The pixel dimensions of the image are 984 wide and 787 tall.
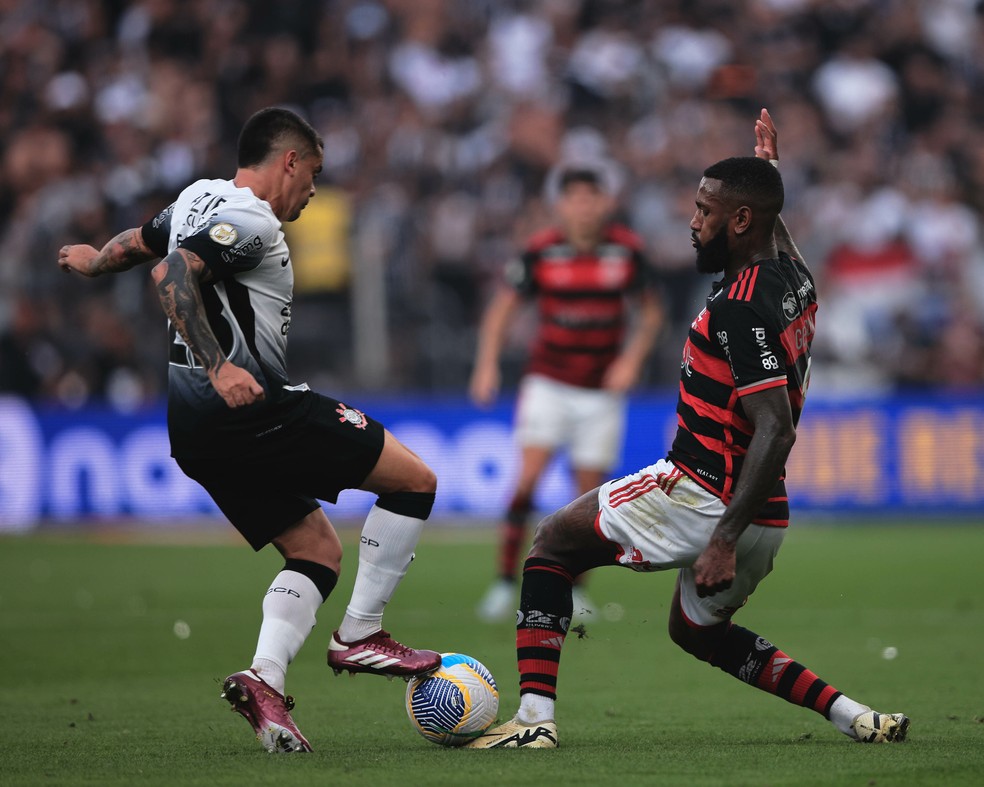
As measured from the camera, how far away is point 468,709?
5.48 m

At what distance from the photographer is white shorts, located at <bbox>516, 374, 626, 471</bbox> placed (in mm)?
10906

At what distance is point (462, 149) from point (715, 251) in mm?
14131

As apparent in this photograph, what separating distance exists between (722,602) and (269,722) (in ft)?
5.42

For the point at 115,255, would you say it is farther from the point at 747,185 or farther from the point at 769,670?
the point at 769,670

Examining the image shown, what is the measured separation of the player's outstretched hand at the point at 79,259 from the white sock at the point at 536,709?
7.70 ft

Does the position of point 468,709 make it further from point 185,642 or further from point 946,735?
point 185,642

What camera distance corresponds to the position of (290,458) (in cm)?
544

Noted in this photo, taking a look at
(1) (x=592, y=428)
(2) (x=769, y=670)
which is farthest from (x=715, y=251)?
(1) (x=592, y=428)

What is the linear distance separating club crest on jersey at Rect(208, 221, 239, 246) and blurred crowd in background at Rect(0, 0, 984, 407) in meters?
11.4

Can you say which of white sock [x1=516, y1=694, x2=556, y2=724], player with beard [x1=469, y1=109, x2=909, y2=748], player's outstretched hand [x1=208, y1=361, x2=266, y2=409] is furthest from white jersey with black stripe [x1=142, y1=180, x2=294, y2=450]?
white sock [x1=516, y1=694, x2=556, y2=724]

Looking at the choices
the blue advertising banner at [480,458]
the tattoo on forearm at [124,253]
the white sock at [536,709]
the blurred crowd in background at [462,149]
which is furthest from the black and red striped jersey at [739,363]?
the blurred crowd in background at [462,149]

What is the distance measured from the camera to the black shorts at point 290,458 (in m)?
5.41

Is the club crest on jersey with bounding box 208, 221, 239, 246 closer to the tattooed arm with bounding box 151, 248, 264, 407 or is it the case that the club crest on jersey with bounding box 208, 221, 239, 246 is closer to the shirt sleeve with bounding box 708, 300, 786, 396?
the tattooed arm with bounding box 151, 248, 264, 407

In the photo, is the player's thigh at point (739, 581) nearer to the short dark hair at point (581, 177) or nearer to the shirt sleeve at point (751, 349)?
the shirt sleeve at point (751, 349)
